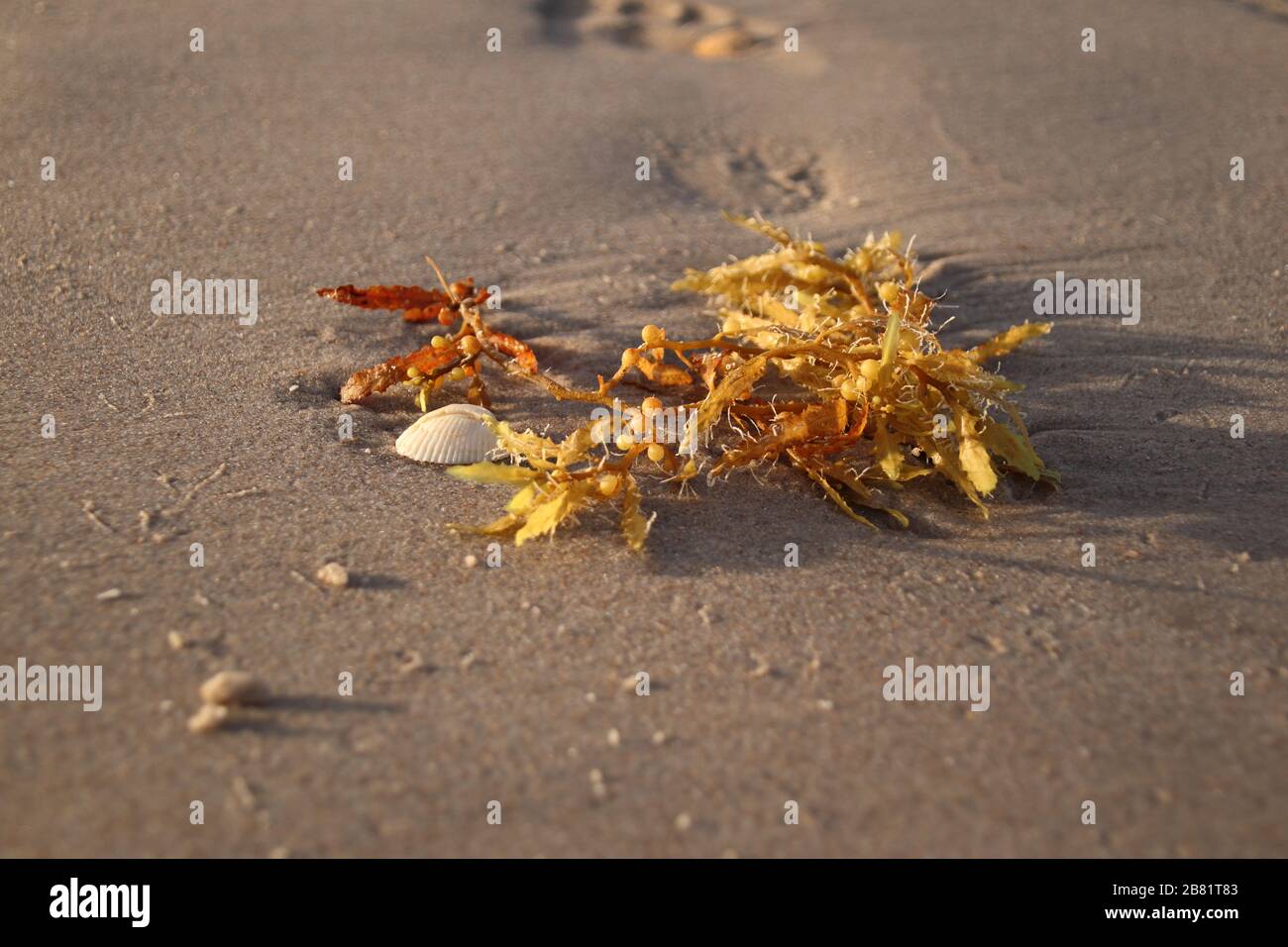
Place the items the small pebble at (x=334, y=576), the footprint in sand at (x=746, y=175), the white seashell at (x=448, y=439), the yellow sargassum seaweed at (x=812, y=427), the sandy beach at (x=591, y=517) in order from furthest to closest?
the footprint in sand at (x=746, y=175), the white seashell at (x=448, y=439), the yellow sargassum seaweed at (x=812, y=427), the small pebble at (x=334, y=576), the sandy beach at (x=591, y=517)

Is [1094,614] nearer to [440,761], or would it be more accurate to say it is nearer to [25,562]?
[440,761]

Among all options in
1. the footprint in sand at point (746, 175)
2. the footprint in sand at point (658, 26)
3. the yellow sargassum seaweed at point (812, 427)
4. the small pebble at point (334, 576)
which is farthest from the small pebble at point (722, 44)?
the small pebble at point (334, 576)

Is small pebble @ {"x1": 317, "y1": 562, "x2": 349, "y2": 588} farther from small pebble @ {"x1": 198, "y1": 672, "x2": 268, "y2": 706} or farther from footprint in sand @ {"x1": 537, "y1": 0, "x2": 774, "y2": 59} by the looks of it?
footprint in sand @ {"x1": 537, "y1": 0, "x2": 774, "y2": 59}

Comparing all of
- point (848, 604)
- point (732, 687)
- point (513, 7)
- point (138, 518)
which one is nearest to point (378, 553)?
point (138, 518)

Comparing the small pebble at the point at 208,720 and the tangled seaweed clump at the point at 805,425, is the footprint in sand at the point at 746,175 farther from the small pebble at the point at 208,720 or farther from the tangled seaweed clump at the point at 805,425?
the small pebble at the point at 208,720

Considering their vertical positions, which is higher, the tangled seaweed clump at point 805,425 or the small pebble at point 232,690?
the tangled seaweed clump at point 805,425

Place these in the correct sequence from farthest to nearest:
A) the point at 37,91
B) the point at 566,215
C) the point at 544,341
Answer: the point at 37,91, the point at 566,215, the point at 544,341

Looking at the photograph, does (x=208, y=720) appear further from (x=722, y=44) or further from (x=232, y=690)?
(x=722, y=44)
